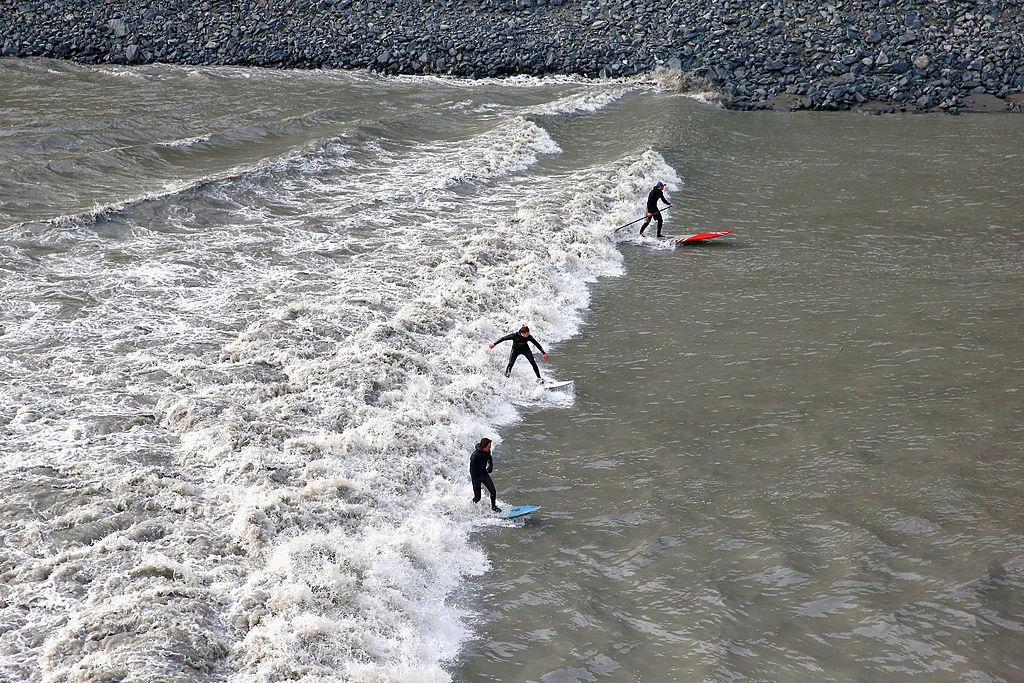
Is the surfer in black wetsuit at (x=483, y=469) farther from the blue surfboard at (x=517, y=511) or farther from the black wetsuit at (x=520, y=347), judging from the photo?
the black wetsuit at (x=520, y=347)

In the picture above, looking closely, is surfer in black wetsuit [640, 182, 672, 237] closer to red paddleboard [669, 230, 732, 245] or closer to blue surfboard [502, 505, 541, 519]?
red paddleboard [669, 230, 732, 245]

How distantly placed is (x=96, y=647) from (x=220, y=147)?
23587mm

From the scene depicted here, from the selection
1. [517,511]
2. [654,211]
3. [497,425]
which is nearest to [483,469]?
[517,511]

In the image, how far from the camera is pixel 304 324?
57.4ft

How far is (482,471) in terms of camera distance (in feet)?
41.0

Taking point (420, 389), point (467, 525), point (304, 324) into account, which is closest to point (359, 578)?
point (467, 525)

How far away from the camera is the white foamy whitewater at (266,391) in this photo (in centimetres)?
1009

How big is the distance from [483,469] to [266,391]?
4.40 m

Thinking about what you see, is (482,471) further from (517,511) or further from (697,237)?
(697,237)

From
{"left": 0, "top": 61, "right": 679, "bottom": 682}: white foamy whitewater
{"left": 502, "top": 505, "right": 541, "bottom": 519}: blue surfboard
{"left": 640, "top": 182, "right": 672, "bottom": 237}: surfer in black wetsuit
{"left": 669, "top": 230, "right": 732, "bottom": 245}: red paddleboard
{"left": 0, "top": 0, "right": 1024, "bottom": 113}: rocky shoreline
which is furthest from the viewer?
{"left": 0, "top": 0, "right": 1024, "bottom": 113}: rocky shoreline

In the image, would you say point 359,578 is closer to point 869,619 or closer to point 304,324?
point 869,619

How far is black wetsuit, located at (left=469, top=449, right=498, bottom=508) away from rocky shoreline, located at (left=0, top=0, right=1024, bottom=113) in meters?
31.3

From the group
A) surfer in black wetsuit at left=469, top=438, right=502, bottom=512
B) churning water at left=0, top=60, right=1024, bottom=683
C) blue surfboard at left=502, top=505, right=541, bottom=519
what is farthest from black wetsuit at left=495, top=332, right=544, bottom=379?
blue surfboard at left=502, top=505, right=541, bottom=519

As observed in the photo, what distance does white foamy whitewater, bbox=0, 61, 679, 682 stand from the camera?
33.1 feet
